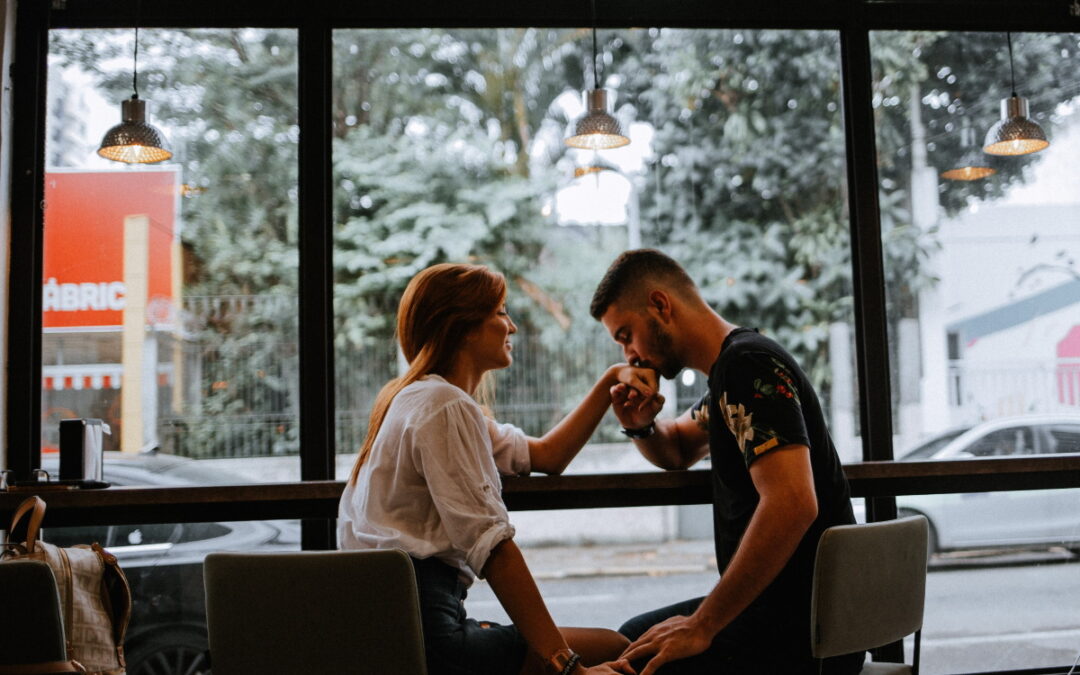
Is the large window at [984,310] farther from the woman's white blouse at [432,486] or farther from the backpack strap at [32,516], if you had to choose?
the backpack strap at [32,516]

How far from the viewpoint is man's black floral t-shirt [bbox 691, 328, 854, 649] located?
1.82 meters

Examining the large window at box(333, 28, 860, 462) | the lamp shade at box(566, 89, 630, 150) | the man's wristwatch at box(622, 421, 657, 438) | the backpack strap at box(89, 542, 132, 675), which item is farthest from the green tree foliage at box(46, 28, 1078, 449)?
the backpack strap at box(89, 542, 132, 675)

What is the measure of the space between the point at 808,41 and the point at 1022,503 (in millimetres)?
1867

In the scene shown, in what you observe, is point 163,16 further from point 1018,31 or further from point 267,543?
point 1018,31

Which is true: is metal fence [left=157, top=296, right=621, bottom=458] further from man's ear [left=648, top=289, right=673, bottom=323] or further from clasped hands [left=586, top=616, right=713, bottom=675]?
clasped hands [left=586, top=616, right=713, bottom=675]

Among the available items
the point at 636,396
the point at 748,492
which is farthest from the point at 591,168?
the point at 748,492

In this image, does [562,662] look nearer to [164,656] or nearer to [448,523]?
[448,523]

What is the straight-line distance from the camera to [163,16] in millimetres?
3115

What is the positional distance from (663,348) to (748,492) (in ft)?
1.38

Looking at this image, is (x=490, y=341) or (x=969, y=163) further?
(x=969, y=163)

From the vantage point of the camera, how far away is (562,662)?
1677mm

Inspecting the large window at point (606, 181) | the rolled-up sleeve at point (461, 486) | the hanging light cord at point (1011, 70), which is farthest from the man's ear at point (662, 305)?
the hanging light cord at point (1011, 70)

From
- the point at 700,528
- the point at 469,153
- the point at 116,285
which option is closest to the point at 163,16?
the point at 116,285

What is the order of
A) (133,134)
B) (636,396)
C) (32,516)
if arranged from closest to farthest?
(32,516), (636,396), (133,134)
